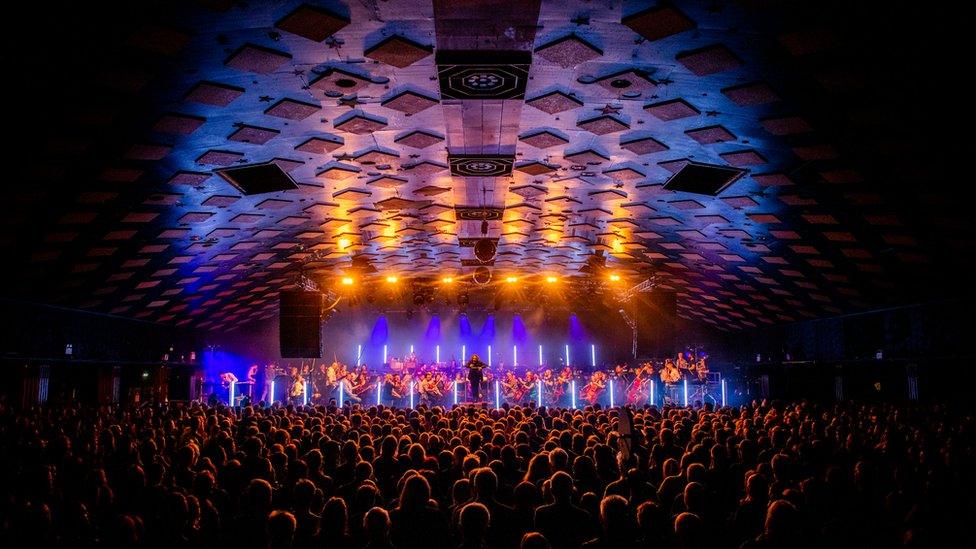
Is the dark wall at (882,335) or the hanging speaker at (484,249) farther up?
the hanging speaker at (484,249)

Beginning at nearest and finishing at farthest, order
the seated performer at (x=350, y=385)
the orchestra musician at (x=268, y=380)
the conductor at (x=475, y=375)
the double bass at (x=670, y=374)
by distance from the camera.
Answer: the conductor at (x=475, y=375), the double bass at (x=670, y=374), the seated performer at (x=350, y=385), the orchestra musician at (x=268, y=380)

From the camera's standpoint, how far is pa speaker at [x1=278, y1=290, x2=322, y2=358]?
24375 millimetres

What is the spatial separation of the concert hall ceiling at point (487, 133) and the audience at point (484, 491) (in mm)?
4733

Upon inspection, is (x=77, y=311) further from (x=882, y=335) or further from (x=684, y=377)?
(x=882, y=335)

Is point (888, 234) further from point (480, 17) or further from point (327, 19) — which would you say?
point (327, 19)

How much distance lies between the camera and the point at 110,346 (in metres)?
24.0

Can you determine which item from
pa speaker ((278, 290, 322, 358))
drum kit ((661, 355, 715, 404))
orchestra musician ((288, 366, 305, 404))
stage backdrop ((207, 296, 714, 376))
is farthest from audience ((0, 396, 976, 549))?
stage backdrop ((207, 296, 714, 376))

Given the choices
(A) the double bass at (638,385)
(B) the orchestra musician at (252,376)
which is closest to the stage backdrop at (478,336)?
(B) the orchestra musician at (252,376)

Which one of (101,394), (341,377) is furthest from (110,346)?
(341,377)

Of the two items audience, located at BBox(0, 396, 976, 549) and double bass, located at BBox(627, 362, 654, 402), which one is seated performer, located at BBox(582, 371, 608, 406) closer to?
double bass, located at BBox(627, 362, 654, 402)

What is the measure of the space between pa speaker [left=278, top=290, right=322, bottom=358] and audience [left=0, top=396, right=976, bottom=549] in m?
10.6

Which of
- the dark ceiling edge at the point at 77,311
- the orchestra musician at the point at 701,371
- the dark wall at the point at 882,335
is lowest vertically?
the orchestra musician at the point at 701,371

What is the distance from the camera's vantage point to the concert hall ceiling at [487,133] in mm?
7438

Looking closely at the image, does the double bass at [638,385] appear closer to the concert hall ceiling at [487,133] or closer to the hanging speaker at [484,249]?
the concert hall ceiling at [487,133]
